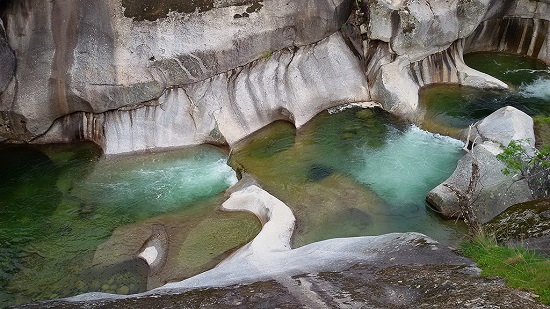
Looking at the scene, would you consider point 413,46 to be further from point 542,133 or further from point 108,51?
point 108,51

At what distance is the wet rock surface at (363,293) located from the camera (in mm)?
7125

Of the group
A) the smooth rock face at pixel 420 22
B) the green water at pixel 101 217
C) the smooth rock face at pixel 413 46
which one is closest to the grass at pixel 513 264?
the green water at pixel 101 217

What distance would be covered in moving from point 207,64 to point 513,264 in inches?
A: 400

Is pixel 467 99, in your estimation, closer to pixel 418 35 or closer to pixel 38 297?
pixel 418 35

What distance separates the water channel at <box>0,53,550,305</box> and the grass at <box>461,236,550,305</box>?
3.25 meters

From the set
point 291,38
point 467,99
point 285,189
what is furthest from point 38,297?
point 467,99

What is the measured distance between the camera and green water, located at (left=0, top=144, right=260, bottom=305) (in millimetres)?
11352

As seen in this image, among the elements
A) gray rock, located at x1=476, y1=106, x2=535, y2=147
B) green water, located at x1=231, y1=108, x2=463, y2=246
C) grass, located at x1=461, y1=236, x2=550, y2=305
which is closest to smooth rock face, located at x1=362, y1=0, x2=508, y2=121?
green water, located at x1=231, y1=108, x2=463, y2=246

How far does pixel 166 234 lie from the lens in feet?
40.4

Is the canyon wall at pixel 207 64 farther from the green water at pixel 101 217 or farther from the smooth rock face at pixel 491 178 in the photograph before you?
the smooth rock face at pixel 491 178

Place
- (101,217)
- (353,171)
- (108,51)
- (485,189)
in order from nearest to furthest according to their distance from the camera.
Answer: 1. (485,189)
2. (101,217)
3. (353,171)
4. (108,51)

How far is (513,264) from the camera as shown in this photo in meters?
7.77

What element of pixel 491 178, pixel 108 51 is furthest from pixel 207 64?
pixel 491 178

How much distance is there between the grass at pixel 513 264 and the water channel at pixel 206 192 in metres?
3.25
